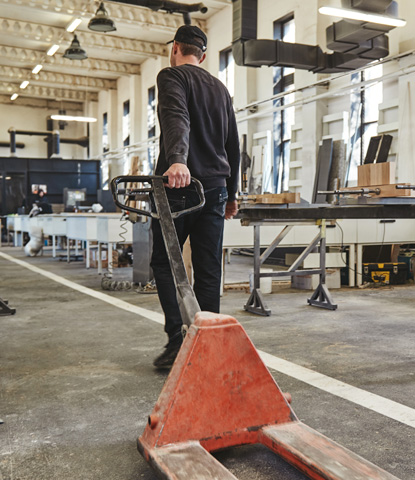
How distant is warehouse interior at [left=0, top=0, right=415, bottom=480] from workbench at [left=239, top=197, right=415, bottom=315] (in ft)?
0.05

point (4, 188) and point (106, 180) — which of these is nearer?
point (4, 188)

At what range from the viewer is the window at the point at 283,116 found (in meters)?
11.3

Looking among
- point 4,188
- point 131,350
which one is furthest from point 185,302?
point 4,188

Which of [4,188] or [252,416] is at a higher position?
[4,188]

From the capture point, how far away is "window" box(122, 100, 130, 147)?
18.9m

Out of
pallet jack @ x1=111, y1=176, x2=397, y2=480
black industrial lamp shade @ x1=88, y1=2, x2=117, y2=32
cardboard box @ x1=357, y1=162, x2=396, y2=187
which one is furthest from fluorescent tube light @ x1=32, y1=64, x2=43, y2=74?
pallet jack @ x1=111, y1=176, x2=397, y2=480

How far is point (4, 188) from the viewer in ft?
62.3

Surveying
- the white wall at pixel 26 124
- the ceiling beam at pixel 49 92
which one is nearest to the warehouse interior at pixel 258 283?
the ceiling beam at pixel 49 92

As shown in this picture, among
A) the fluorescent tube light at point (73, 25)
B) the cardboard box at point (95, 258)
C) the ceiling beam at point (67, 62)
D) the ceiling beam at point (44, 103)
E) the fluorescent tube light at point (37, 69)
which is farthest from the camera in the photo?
the ceiling beam at point (44, 103)

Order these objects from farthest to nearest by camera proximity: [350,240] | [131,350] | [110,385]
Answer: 1. [350,240]
2. [131,350]
3. [110,385]

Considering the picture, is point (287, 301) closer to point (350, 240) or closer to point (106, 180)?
point (350, 240)

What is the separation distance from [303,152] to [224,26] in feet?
15.1

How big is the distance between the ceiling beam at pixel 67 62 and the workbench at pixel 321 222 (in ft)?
41.8

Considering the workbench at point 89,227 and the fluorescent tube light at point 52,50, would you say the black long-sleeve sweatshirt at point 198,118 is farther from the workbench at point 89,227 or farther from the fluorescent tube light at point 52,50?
the fluorescent tube light at point 52,50
